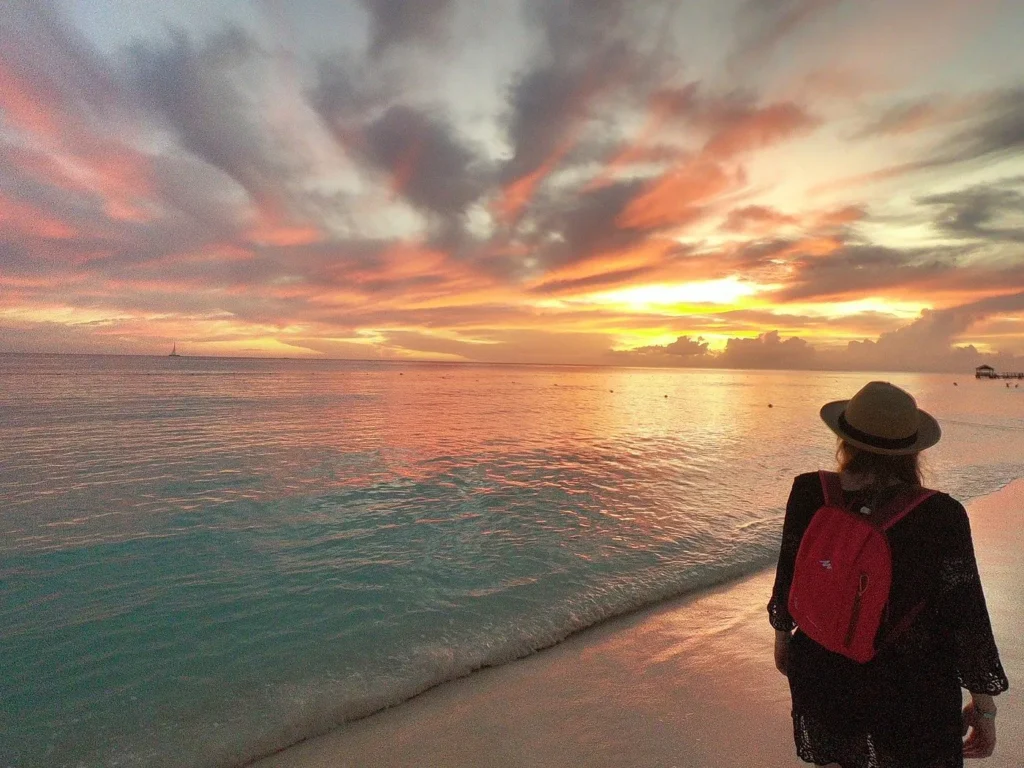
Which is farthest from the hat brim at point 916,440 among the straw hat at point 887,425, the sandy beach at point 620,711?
the sandy beach at point 620,711

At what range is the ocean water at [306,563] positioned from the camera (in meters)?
5.02

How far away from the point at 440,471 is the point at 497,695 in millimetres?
11094

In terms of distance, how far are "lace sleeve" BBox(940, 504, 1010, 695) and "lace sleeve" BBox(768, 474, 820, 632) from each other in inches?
21.4

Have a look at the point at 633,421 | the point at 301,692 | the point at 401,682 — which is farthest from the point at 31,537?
the point at 633,421

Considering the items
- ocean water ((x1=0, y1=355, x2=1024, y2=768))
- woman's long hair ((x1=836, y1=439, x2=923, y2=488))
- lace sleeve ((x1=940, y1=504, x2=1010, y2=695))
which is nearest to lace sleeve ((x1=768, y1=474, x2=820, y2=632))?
woman's long hair ((x1=836, y1=439, x2=923, y2=488))

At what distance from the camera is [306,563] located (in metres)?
8.50

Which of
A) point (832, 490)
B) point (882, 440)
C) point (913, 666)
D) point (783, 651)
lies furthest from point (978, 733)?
point (882, 440)

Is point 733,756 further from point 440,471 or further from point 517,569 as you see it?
point 440,471

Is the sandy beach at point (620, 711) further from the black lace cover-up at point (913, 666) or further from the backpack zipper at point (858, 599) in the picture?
the backpack zipper at point (858, 599)

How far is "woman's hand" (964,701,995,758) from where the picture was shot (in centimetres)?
238

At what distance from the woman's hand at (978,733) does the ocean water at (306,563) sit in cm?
421

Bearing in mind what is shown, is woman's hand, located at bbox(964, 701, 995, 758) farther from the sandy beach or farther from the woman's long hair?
the sandy beach

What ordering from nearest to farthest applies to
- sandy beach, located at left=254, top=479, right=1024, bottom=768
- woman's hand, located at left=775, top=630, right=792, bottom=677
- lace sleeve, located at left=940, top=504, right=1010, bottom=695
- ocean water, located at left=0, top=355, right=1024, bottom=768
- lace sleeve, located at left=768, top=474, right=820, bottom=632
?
lace sleeve, located at left=940, top=504, right=1010, bottom=695 → lace sleeve, located at left=768, top=474, right=820, bottom=632 → woman's hand, located at left=775, top=630, right=792, bottom=677 → sandy beach, located at left=254, top=479, right=1024, bottom=768 → ocean water, located at left=0, top=355, right=1024, bottom=768

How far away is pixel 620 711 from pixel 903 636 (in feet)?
9.98
